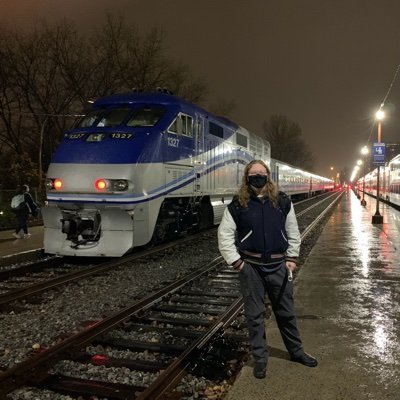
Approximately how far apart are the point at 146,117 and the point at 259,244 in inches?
311

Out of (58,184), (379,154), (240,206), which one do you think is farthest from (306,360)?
(379,154)

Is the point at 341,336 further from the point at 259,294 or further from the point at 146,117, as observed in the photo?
the point at 146,117

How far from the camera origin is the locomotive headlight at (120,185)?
403 inches

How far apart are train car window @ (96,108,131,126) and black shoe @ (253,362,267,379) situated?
8217 millimetres

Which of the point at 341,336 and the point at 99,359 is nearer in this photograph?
the point at 99,359

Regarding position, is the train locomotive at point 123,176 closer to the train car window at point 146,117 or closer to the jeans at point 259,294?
the train car window at point 146,117

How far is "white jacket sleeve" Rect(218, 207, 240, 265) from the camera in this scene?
443cm

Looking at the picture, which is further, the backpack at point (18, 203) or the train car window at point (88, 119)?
the backpack at point (18, 203)

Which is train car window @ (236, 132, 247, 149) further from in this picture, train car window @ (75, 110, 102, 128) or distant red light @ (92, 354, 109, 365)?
distant red light @ (92, 354, 109, 365)

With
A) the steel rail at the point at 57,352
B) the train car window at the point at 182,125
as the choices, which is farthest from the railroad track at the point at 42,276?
the train car window at the point at 182,125

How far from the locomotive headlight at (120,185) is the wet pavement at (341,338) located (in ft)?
12.7

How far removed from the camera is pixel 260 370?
442 centimetres

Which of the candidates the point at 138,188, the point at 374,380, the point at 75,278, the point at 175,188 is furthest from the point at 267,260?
the point at 175,188

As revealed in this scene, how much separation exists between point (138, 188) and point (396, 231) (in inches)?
446
